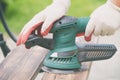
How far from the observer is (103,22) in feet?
5.74

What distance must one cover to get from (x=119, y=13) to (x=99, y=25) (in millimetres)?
120

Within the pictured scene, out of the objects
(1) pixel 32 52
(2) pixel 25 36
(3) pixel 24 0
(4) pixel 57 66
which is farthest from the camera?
(3) pixel 24 0

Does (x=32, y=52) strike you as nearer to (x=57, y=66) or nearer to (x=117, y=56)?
(x=57, y=66)

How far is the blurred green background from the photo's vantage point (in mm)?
5928

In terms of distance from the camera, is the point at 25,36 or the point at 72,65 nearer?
the point at 25,36

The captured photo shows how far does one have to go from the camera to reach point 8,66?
1859 millimetres

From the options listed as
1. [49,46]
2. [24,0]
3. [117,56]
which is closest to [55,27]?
[49,46]

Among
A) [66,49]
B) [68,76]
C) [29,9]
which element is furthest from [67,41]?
[29,9]

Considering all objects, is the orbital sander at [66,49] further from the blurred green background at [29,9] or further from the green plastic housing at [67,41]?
the blurred green background at [29,9]

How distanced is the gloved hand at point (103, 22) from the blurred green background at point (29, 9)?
4.08m

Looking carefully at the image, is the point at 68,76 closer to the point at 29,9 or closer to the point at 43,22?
the point at 43,22

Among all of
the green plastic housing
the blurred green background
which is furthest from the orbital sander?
the blurred green background

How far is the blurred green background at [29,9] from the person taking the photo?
593 cm

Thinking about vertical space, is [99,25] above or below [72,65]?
above
